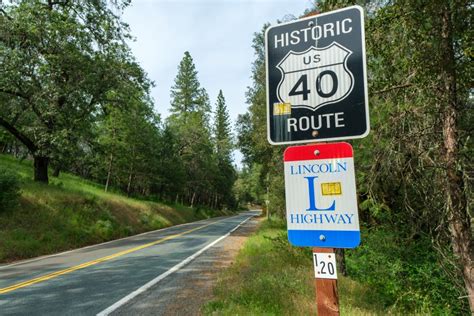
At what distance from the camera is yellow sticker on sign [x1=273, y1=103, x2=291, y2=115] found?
2130 mm

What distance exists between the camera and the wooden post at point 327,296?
194 centimetres

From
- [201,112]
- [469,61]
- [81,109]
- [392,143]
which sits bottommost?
[392,143]

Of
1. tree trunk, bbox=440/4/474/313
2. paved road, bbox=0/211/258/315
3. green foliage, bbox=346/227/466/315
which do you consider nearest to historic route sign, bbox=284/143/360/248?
tree trunk, bbox=440/4/474/313

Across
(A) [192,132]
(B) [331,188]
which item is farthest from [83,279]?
(A) [192,132]

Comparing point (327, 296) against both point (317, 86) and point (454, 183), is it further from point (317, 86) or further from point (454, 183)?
point (454, 183)

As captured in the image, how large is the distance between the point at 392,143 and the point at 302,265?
4.63 metres

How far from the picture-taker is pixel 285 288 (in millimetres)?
6074

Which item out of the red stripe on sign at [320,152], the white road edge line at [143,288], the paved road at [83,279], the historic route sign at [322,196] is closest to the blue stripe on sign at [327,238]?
the historic route sign at [322,196]

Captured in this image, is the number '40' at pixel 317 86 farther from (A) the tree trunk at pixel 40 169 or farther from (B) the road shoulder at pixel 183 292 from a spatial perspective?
(A) the tree trunk at pixel 40 169

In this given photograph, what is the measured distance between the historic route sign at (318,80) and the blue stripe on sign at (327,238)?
1.77ft

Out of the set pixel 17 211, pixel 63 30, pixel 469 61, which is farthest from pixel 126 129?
pixel 469 61

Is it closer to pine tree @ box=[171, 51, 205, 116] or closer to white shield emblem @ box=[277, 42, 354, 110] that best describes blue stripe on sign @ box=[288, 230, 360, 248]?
white shield emblem @ box=[277, 42, 354, 110]

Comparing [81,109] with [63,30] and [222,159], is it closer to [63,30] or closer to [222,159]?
[63,30]

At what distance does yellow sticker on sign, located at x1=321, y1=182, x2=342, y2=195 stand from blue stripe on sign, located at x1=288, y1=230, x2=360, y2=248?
A: 8.5 inches
